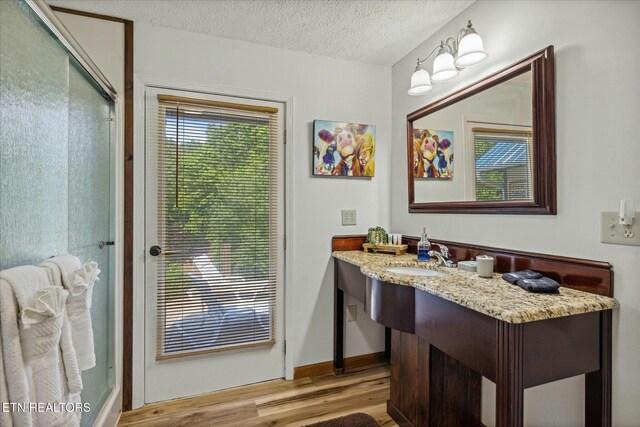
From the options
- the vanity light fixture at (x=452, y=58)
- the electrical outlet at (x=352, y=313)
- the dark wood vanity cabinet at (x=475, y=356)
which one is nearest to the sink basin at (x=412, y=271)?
the dark wood vanity cabinet at (x=475, y=356)

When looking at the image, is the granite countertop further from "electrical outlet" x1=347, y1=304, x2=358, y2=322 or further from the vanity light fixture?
the vanity light fixture

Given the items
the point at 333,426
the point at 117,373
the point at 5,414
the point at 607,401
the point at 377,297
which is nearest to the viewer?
the point at 5,414

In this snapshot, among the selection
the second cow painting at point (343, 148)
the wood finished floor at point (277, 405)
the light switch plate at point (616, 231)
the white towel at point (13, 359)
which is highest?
the second cow painting at point (343, 148)

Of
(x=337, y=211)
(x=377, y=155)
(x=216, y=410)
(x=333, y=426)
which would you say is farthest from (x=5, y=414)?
(x=377, y=155)

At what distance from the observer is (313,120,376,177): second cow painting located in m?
2.20

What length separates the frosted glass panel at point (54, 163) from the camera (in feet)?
3.16

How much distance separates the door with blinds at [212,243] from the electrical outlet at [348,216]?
0.46 meters

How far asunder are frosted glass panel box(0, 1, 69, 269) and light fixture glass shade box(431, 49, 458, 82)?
68.5 inches

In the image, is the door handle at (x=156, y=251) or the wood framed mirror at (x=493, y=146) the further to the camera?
the door handle at (x=156, y=251)

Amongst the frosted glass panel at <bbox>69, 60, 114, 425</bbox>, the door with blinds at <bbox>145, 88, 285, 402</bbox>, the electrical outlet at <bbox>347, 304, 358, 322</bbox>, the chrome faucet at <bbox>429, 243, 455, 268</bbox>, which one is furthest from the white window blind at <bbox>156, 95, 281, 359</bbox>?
the chrome faucet at <bbox>429, 243, 455, 268</bbox>

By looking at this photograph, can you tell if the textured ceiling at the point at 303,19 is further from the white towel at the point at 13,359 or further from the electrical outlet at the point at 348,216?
the white towel at the point at 13,359

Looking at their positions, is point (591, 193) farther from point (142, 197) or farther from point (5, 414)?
point (142, 197)

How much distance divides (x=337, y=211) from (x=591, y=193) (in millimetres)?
1429

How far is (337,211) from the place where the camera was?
7.50 feet
